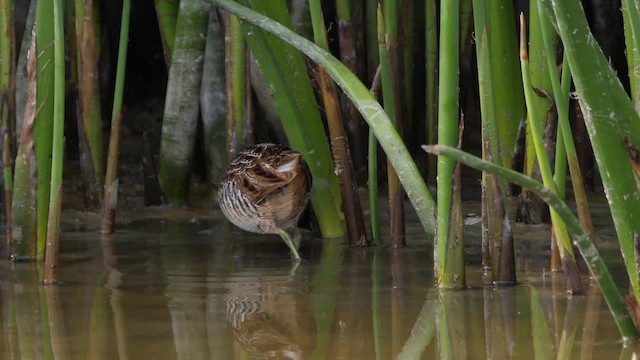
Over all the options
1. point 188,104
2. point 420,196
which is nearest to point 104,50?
point 188,104

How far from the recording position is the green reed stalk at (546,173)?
3.22 metres

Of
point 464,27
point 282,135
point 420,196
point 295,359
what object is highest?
point 464,27

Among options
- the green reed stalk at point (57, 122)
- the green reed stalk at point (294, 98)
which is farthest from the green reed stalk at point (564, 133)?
the green reed stalk at point (57, 122)

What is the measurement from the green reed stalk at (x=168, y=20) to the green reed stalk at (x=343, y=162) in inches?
47.4

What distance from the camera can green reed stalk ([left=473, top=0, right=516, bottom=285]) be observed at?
341 centimetres

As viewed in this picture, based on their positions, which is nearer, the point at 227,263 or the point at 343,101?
the point at 227,263

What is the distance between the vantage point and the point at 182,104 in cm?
561

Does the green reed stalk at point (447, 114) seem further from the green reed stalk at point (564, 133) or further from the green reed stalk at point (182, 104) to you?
the green reed stalk at point (182, 104)

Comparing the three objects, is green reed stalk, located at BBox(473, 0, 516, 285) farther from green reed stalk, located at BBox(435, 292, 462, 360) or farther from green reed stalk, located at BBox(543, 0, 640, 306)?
green reed stalk, located at BBox(543, 0, 640, 306)

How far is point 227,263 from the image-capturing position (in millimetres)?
4555

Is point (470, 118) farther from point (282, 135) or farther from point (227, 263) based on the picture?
point (227, 263)

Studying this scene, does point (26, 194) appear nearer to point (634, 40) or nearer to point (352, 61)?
point (352, 61)

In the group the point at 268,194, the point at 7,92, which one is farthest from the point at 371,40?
the point at 7,92

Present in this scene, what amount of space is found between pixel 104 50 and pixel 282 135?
1.64 meters
